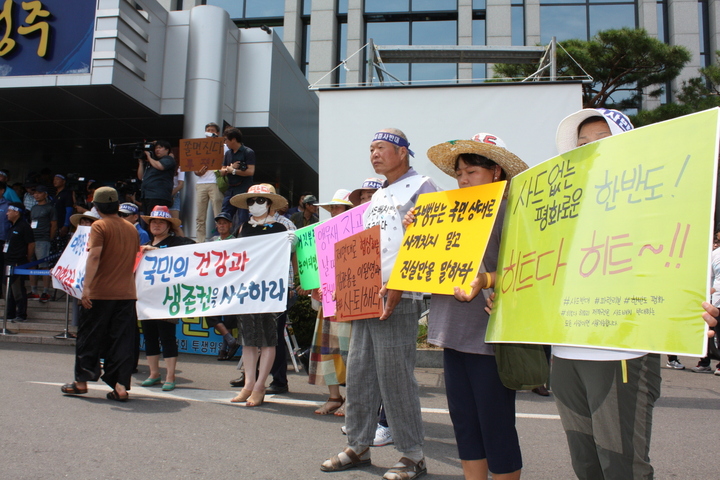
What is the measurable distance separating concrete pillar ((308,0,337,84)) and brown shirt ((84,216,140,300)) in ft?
54.8

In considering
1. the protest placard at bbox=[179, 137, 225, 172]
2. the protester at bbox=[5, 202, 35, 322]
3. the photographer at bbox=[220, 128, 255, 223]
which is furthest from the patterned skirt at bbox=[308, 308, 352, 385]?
the protester at bbox=[5, 202, 35, 322]

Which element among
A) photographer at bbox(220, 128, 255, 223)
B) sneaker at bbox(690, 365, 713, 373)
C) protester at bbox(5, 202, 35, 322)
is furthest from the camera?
protester at bbox(5, 202, 35, 322)

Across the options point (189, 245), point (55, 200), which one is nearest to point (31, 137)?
point (55, 200)

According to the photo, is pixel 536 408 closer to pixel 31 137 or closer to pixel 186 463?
pixel 186 463

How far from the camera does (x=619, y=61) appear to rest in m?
16.8

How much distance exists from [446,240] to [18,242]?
9.87 m

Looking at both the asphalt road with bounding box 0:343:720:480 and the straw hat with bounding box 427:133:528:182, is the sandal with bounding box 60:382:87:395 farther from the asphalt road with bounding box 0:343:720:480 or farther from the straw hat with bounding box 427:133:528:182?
the straw hat with bounding box 427:133:528:182

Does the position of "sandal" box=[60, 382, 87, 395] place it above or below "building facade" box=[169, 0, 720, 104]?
below

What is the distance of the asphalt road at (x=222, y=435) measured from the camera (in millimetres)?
3586

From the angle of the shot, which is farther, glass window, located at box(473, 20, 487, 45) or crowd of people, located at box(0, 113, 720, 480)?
glass window, located at box(473, 20, 487, 45)

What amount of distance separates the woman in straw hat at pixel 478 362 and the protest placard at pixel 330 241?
1.64 metres

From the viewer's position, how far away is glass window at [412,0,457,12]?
71.6 ft

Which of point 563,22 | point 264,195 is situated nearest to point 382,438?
point 264,195

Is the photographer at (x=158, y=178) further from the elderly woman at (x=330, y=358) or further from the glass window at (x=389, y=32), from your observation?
the glass window at (x=389, y=32)
